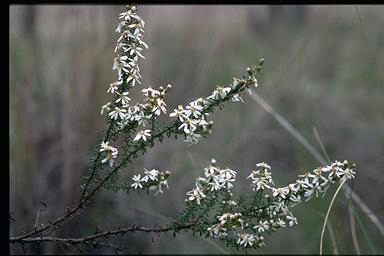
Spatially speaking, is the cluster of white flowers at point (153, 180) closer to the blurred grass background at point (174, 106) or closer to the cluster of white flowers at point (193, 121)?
the cluster of white flowers at point (193, 121)

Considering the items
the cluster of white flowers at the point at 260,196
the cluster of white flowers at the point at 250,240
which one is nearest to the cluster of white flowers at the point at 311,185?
the cluster of white flowers at the point at 260,196

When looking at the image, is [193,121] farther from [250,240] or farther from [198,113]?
[250,240]

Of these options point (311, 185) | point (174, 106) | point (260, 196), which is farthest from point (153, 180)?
point (174, 106)

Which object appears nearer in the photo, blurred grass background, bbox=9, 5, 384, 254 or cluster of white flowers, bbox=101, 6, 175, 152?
cluster of white flowers, bbox=101, 6, 175, 152

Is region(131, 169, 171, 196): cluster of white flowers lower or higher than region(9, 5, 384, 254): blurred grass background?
lower

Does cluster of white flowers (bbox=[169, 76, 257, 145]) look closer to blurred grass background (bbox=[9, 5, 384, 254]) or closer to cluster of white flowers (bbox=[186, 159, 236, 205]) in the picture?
cluster of white flowers (bbox=[186, 159, 236, 205])

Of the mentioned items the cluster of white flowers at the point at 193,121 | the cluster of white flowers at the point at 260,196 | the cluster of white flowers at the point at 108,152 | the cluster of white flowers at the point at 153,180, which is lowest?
the cluster of white flowers at the point at 260,196

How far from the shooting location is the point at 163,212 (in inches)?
170

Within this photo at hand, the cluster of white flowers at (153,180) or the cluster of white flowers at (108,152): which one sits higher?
the cluster of white flowers at (108,152)

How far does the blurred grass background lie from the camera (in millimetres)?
4039

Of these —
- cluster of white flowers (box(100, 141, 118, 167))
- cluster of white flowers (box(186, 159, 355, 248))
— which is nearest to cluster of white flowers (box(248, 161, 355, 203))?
cluster of white flowers (box(186, 159, 355, 248))

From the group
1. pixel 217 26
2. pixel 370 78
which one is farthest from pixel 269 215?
pixel 217 26

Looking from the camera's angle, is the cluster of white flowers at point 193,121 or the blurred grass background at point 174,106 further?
the blurred grass background at point 174,106

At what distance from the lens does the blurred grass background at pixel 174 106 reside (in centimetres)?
404
